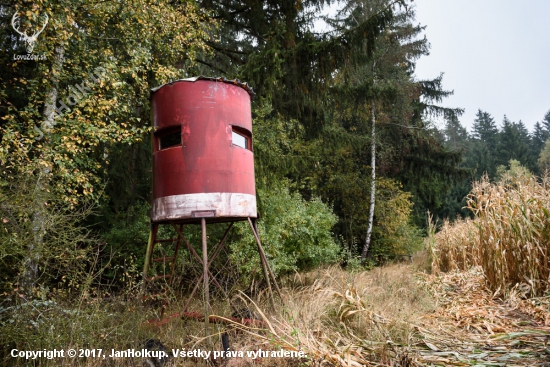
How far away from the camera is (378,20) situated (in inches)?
289

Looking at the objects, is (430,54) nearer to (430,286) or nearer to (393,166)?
(393,166)

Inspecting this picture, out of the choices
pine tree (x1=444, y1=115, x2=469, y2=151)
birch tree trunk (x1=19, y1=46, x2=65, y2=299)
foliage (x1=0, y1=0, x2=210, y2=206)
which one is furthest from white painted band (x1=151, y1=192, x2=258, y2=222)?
pine tree (x1=444, y1=115, x2=469, y2=151)

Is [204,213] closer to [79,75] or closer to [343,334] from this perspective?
[343,334]

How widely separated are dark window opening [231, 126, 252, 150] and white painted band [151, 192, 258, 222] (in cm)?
79

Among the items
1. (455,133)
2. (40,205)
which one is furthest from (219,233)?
(455,133)

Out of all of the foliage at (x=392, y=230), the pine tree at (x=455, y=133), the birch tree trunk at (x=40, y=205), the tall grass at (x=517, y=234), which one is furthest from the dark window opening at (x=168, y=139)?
the pine tree at (x=455, y=133)

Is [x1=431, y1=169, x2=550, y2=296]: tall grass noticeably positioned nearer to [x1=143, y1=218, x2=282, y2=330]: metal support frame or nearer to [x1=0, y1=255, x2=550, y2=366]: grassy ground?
[x1=0, y1=255, x2=550, y2=366]: grassy ground

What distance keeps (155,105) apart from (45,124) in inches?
71.8

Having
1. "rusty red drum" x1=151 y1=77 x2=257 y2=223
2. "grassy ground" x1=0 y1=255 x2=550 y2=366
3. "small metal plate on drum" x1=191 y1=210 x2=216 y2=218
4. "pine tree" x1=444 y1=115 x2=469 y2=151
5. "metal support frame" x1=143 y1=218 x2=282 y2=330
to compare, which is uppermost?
"pine tree" x1=444 y1=115 x2=469 y2=151

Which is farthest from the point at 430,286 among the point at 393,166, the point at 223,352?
the point at 393,166

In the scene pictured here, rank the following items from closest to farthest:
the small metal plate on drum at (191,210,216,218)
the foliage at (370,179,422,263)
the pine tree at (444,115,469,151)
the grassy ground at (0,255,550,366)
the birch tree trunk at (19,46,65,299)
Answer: the grassy ground at (0,255,550,366)
the birch tree trunk at (19,46,65,299)
the small metal plate on drum at (191,210,216,218)
the foliage at (370,179,422,263)
the pine tree at (444,115,469,151)

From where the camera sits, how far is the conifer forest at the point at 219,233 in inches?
147

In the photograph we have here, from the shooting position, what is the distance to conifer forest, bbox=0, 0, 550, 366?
12.2 feet

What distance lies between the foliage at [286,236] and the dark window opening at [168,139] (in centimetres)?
373
